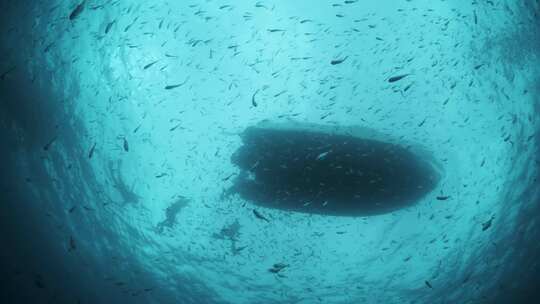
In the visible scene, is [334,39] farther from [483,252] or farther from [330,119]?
[483,252]

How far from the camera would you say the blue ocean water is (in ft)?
33.8

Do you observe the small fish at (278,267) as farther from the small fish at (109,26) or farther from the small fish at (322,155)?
the small fish at (109,26)

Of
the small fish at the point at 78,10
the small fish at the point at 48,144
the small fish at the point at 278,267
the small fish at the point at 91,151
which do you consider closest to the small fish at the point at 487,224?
the small fish at the point at 278,267

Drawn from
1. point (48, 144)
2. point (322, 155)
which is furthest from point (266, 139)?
point (48, 144)

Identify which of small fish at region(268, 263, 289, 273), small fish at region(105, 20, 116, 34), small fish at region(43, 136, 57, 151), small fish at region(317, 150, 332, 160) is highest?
small fish at region(105, 20, 116, 34)

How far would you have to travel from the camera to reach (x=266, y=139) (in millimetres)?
11664

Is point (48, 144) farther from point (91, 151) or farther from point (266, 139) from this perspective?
point (266, 139)

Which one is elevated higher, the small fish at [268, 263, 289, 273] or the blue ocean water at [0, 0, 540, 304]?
the blue ocean water at [0, 0, 540, 304]

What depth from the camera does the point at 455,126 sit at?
11.9 meters

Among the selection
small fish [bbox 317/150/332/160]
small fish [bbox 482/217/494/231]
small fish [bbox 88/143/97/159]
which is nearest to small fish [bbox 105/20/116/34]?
small fish [bbox 88/143/97/159]

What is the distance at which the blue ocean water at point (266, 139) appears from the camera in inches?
405

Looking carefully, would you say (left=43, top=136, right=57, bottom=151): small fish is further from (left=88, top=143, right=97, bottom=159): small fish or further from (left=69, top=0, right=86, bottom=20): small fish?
(left=69, top=0, right=86, bottom=20): small fish

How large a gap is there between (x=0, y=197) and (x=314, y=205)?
9844 millimetres

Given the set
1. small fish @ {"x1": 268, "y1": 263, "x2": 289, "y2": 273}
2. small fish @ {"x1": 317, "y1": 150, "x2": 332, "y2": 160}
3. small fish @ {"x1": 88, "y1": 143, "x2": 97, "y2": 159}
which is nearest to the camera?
small fish @ {"x1": 317, "y1": 150, "x2": 332, "y2": 160}
